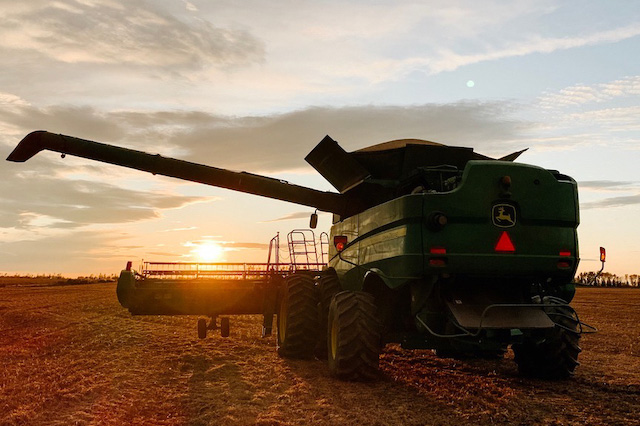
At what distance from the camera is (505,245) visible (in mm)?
7168

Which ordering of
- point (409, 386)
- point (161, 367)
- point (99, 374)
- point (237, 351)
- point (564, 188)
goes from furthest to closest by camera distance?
1. point (237, 351)
2. point (161, 367)
3. point (99, 374)
4. point (409, 386)
5. point (564, 188)

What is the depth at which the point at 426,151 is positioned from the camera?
8922 millimetres

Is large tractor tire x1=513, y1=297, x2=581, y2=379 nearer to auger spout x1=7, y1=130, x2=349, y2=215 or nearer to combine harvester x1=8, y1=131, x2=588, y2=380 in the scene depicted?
combine harvester x1=8, y1=131, x2=588, y2=380

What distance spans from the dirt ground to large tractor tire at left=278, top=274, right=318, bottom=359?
25cm

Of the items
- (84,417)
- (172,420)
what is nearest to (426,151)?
(172,420)

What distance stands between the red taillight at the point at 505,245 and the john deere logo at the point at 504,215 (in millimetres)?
115

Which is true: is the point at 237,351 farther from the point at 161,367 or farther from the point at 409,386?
the point at 409,386

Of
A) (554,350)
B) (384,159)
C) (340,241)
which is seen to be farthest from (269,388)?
(554,350)

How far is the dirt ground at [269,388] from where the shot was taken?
6.26 m

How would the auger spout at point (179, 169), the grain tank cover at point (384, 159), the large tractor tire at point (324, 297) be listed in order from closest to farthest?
the grain tank cover at point (384, 159) < the large tractor tire at point (324, 297) < the auger spout at point (179, 169)

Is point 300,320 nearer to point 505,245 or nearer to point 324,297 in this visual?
point 324,297

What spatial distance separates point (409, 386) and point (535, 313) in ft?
6.19

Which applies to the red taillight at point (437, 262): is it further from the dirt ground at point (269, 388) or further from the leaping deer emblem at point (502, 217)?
the dirt ground at point (269, 388)

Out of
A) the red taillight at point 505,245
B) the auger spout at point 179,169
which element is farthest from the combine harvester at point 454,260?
the auger spout at point 179,169
